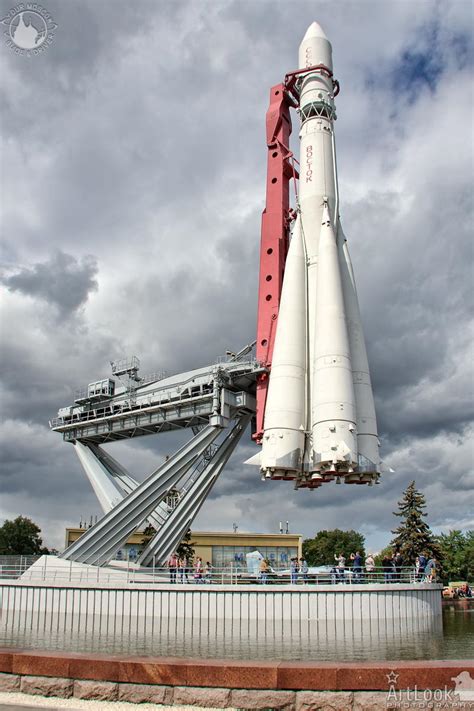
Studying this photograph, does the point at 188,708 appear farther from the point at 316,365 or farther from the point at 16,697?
the point at 316,365

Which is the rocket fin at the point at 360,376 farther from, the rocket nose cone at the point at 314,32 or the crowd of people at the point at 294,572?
the rocket nose cone at the point at 314,32

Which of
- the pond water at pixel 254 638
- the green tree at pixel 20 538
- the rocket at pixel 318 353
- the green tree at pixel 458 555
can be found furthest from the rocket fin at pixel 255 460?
the green tree at pixel 20 538

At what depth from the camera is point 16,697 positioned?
307 inches

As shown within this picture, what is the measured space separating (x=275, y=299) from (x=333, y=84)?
574 inches

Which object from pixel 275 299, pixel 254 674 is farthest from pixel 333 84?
pixel 254 674

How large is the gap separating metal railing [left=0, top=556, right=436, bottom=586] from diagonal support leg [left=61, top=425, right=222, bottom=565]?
81 centimetres

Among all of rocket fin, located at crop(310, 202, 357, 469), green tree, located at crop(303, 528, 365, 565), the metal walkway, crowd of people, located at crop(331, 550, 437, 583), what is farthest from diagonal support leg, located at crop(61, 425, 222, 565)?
green tree, located at crop(303, 528, 365, 565)

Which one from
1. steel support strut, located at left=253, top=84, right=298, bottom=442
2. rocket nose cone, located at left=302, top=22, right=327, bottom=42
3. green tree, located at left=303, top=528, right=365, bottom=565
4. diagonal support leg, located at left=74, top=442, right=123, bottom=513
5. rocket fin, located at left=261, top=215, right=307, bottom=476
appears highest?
rocket nose cone, located at left=302, top=22, right=327, bottom=42

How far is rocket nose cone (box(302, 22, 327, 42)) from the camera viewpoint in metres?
40.9

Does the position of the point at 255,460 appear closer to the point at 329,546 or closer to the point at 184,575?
the point at 184,575

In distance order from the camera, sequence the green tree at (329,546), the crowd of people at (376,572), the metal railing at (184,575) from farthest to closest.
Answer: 1. the green tree at (329,546)
2. the metal railing at (184,575)
3. the crowd of people at (376,572)

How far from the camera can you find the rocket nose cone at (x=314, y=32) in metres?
40.9

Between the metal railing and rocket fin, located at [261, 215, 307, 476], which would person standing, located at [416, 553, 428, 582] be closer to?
the metal railing

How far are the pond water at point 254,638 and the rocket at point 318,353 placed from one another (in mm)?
6911
